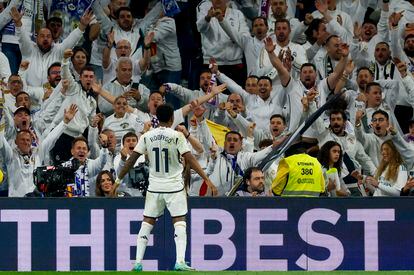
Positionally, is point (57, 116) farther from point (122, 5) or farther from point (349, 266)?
point (349, 266)

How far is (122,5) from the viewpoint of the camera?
19594 mm

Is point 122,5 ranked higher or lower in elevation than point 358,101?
higher

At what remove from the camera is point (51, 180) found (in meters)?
15.7

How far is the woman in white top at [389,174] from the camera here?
1627 cm

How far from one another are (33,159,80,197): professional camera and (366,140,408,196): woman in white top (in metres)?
3.89

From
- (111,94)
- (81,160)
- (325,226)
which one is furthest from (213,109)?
(325,226)

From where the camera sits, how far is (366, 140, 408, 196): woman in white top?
16.3m

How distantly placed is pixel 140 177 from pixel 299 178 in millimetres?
2347

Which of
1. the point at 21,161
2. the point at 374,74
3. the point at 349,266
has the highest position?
the point at 374,74

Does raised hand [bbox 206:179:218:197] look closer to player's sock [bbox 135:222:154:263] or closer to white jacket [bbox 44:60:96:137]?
player's sock [bbox 135:222:154:263]

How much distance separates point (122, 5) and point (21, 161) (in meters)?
3.40

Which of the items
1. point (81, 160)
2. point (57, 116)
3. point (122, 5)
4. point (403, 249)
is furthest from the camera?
point (122, 5)

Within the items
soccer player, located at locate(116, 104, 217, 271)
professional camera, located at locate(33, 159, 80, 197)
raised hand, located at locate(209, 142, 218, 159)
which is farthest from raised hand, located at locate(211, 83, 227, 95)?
soccer player, located at locate(116, 104, 217, 271)

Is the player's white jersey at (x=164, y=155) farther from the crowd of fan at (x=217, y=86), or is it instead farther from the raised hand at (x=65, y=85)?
the raised hand at (x=65, y=85)
